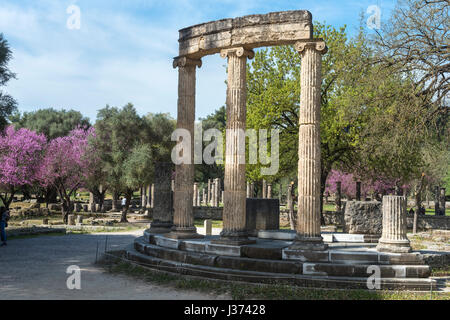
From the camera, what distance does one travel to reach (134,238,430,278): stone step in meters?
9.55

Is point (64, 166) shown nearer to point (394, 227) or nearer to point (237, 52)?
point (237, 52)

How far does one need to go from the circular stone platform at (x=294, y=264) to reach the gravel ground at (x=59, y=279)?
53.0 inches

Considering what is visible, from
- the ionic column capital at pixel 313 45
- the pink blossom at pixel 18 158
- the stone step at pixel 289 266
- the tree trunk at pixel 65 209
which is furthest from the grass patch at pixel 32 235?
the ionic column capital at pixel 313 45

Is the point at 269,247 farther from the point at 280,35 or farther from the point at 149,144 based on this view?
the point at 149,144

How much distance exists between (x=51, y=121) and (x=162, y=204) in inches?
1298

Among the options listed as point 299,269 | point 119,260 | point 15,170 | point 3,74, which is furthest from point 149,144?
point 299,269

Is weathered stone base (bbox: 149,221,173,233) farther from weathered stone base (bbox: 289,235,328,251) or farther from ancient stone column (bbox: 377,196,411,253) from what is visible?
ancient stone column (bbox: 377,196,411,253)

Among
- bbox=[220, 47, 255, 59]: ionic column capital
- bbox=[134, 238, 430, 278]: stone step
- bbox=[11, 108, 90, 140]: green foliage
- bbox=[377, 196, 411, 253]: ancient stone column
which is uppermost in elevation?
bbox=[11, 108, 90, 140]: green foliage

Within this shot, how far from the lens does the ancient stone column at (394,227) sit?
1017cm

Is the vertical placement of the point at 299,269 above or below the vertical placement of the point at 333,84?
below

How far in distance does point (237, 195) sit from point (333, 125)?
1091 cm

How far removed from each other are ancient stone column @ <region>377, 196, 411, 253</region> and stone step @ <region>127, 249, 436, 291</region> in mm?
986

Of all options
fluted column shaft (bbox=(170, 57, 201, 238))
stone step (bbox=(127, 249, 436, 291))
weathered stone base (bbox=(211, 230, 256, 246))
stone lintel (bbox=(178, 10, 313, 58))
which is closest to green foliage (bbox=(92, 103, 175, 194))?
fluted column shaft (bbox=(170, 57, 201, 238))

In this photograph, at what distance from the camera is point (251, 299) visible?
857cm
